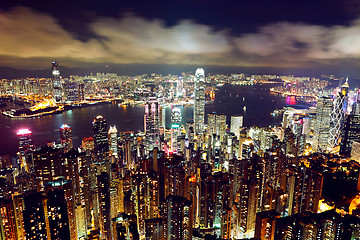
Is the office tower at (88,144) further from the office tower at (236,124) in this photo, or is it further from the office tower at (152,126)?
the office tower at (236,124)

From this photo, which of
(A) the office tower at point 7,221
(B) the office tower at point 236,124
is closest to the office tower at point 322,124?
(B) the office tower at point 236,124

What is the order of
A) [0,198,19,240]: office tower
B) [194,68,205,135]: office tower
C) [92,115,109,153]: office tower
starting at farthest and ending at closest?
[194,68,205,135]: office tower < [92,115,109,153]: office tower < [0,198,19,240]: office tower

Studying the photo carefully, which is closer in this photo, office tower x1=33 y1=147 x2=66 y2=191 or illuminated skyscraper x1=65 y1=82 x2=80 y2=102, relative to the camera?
office tower x1=33 y1=147 x2=66 y2=191

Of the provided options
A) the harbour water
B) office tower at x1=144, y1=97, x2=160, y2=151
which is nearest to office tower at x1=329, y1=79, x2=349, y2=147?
the harbour water

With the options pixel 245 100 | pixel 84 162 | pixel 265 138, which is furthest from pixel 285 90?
pixel 84 162

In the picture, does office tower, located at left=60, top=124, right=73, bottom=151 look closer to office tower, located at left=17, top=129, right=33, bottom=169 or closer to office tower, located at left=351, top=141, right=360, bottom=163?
office tower, located at left=17, top=129, right=33, bottom=169

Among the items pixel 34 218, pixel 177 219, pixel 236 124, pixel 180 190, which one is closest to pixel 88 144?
pixel 180 190

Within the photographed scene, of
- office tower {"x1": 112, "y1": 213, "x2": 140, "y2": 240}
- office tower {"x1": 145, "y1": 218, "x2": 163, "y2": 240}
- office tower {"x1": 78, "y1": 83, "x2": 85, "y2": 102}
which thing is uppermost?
office tower {"x1": 78, "y1": 83, "x2": 85, "y2": 102}
